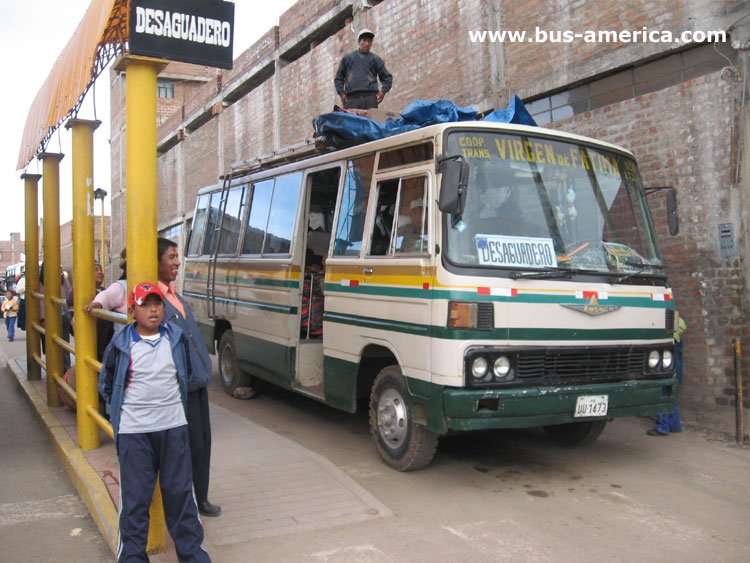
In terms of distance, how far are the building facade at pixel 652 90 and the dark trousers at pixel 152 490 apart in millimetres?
5706

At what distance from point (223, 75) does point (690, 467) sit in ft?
62.9

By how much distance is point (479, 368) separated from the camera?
504 cm

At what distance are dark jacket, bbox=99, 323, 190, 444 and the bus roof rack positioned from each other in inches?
149

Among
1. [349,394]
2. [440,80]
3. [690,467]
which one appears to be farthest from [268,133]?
[690,467]

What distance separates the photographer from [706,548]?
14.0ft

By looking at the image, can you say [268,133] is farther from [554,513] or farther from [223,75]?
[554,513]

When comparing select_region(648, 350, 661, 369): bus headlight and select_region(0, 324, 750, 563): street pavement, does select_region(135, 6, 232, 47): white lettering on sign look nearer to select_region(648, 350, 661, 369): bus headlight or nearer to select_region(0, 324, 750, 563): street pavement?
select_region(0, 324, 750, 563): street pavement

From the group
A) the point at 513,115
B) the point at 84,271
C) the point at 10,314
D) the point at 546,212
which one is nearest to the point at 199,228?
the point at 84,271

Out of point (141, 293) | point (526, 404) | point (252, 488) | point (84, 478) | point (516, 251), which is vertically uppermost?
point (516, 251)

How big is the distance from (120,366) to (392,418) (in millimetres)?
2738

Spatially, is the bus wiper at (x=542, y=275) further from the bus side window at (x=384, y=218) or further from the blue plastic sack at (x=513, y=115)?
the blue plastic sack at (x=513, y=115)

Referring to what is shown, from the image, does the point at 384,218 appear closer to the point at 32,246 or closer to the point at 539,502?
the point at 539,502

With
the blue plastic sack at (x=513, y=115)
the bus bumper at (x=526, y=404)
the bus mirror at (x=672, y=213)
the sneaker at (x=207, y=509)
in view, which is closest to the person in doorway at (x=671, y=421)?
the bus mirror at (x=672, y=213)

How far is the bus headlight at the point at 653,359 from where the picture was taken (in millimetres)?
5793
